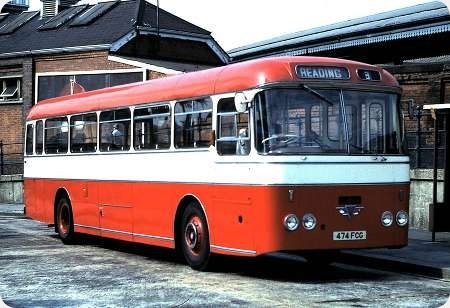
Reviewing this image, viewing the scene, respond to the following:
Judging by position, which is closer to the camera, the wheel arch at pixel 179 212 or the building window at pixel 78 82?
the wheel arch at pixel 179 212

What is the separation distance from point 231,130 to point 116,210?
391cm

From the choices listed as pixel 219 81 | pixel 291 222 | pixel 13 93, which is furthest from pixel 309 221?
pixel 13 93

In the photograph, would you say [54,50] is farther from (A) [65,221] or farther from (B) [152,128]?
(B) [152,128]

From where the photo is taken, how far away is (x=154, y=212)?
1220 cm

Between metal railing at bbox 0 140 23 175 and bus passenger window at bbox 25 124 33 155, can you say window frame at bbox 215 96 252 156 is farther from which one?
metal railing at bbox 0 140 23 175

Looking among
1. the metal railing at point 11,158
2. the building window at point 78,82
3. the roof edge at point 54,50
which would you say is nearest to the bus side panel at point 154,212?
the building window at point 78,82

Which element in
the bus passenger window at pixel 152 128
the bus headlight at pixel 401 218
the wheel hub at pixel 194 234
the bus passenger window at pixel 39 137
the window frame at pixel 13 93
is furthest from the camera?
the window frame at pixel 13 93

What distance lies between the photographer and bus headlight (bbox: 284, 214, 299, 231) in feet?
31.5

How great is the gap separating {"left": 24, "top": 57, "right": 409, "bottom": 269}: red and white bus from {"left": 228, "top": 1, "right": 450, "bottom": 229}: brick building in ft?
4.54

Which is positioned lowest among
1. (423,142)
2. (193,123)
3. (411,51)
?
(423,142)

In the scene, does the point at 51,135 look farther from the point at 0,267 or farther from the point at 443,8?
the point at 443,8

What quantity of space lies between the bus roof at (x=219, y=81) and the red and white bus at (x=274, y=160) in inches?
0.8

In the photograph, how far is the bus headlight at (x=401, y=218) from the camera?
1038 cm

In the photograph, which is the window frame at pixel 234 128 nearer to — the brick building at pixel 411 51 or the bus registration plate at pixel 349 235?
the bus registration plate at pixel 349 235
